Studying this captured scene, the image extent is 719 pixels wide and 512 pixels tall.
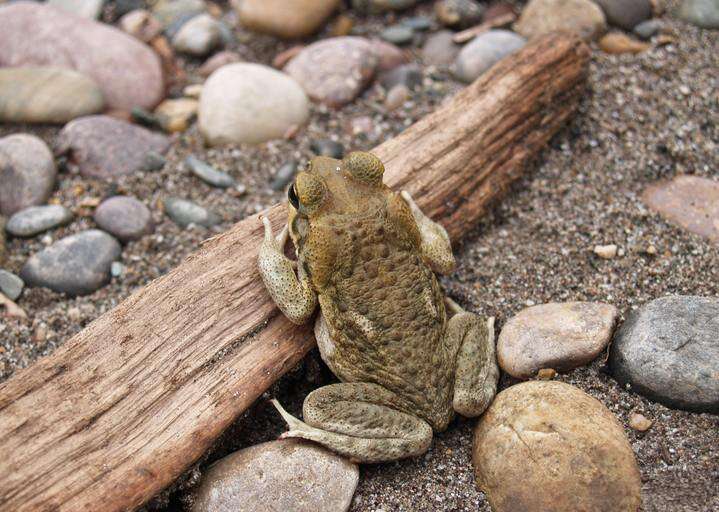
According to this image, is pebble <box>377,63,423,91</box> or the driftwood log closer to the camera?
the driftwood log

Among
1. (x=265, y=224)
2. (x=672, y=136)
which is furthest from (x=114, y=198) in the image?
(x=672, y=136)

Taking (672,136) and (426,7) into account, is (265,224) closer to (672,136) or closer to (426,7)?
(672,136)

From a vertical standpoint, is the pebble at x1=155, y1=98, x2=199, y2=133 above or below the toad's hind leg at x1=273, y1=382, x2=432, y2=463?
above

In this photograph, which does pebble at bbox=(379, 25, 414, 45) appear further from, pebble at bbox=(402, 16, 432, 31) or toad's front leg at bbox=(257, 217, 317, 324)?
toad's front leg at bbox=(257, 217, 317, 324)

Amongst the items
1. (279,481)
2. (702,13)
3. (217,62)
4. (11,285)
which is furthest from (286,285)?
(702,13)

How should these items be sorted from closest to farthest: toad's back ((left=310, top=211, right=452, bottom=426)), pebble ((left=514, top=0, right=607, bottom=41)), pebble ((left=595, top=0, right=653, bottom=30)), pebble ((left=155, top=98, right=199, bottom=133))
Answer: toad's back ((left=310, top=211, right=452, bottom=426)) → pebble ((left=155, top=98, right=199, bottom=133)) → pebble ((left=514, top=0, right=607, bottom=41)) → pebble ((left=595, top=0, right=653, bottom=30))

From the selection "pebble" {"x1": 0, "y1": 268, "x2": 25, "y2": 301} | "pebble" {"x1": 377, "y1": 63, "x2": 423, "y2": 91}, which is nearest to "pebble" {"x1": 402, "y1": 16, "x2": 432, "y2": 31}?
"pebble" {"x1": 377, "y1": 63, "x2": 423, "y2": 91}

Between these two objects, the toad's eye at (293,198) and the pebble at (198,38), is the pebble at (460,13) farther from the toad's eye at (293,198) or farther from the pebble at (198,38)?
the toad's eye at (293,198)
